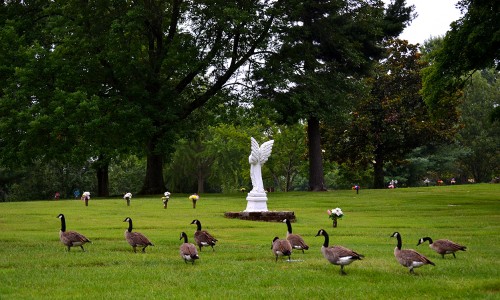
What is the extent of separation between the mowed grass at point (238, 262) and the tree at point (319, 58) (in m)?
17.6

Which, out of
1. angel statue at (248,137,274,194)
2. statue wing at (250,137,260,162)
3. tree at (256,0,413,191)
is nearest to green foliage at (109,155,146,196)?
tree at (256,0,413,191)

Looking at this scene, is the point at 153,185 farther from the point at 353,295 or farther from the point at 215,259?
the point at 353,295

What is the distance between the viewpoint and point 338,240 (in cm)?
2125

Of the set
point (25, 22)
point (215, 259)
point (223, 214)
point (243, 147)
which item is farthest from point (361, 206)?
point (243, 147)

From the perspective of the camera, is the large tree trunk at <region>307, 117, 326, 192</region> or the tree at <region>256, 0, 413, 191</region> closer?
the tree at <region>256, 0, 413, 191</region>

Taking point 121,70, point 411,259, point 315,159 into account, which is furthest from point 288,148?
point 411,259

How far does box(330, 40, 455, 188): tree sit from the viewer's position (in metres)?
63.2

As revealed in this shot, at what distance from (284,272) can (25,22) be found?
137ft

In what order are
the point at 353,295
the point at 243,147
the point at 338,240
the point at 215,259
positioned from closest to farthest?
the point at 353,295, the point at 215,259, the point at 338,240, the point at 243,147

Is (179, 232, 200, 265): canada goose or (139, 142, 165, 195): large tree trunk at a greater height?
(139, 142, 165, 195): large tree trunk

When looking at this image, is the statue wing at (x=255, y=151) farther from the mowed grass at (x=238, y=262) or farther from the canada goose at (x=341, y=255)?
the canada goose at (x=341, y=255)

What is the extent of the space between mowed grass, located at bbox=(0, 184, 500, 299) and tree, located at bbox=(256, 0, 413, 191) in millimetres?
17648

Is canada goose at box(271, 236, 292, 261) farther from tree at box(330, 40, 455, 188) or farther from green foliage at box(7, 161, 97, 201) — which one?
green foliage at box(7, 161, 97, 201)

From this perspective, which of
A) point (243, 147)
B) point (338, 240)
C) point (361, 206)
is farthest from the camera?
point (243, 147)
